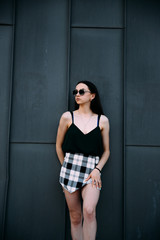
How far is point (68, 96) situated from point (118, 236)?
2.52 metres

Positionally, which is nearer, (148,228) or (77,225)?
(77,225)

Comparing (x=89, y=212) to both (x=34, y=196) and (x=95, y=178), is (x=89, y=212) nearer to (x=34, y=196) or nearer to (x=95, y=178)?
(x=95, y=178)

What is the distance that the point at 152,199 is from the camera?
3320 millimetres

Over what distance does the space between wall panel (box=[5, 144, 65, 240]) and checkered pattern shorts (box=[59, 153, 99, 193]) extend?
25.5 inches

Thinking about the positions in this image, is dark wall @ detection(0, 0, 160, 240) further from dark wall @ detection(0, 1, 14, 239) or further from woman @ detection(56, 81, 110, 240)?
woman @ detection(56, 81, 110, 240)

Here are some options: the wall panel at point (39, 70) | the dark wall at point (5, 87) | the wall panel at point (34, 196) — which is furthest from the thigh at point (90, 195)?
the dark wall at point (5, 87)

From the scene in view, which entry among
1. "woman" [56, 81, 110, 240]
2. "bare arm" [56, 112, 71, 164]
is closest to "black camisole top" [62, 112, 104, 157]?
"woman" [56, 81, 110, 240]

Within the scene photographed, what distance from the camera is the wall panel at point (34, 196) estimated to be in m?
3.25

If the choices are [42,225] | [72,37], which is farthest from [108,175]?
[72,37]

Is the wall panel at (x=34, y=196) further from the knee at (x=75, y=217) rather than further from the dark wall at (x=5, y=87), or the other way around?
the knee at (x=75, y=217)

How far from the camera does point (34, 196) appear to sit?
3.28 metres

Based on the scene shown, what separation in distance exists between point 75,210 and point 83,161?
0.69m

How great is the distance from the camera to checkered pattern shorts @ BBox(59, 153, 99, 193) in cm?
261

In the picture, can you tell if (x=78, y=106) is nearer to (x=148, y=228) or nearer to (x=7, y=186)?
(x=7, y=186)
